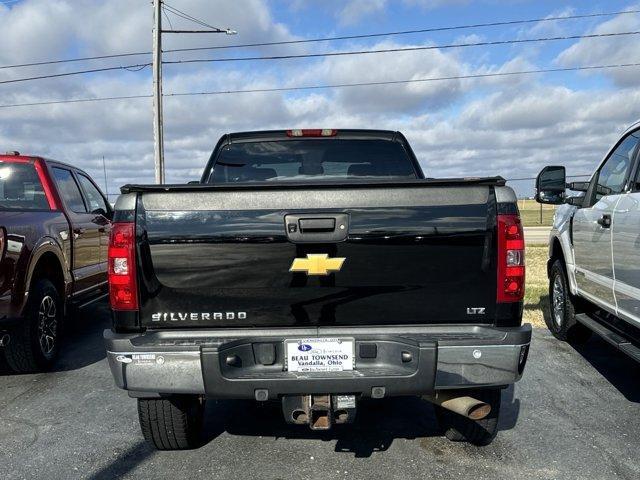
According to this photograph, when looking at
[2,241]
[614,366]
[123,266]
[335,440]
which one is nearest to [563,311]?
[614,366]

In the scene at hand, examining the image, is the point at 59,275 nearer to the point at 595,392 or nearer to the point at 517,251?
the point at 517,251

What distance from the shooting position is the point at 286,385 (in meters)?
2.74

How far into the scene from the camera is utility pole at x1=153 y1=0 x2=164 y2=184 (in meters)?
17.2

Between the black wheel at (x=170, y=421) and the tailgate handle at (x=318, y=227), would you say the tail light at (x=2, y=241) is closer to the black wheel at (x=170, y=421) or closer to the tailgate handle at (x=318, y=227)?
the black wheel at (x=170, y=421)

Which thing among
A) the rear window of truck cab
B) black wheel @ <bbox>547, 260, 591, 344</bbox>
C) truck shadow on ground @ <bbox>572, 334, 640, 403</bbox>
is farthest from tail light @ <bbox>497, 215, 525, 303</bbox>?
black wheel @ <bbox>547, 260, 591, 344</bbox>

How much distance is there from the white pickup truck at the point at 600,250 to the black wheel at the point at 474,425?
4.04 ft

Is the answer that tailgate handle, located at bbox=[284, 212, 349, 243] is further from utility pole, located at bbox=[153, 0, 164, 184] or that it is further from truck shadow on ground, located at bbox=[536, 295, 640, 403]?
utility pole, located at bbox=[153, 0, 164, 184]

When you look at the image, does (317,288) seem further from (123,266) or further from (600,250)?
(600,250)

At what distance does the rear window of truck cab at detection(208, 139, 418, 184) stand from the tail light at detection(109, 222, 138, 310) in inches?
66.7

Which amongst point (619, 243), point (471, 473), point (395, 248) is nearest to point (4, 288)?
point (395, 248)

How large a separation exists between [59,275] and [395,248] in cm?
400

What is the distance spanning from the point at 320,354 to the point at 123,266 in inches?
41.5

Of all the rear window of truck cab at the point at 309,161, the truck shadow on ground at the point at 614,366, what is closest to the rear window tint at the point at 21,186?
the rear window of truck cab at the point at 309,161

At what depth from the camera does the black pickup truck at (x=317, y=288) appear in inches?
108
